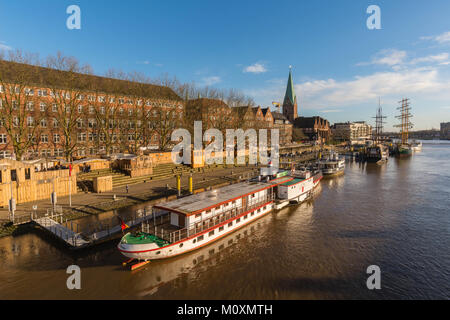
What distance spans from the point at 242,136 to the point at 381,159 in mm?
55414

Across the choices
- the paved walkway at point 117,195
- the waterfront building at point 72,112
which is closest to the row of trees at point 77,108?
the waterfront building at point 72,112

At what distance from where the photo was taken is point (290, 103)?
497ft

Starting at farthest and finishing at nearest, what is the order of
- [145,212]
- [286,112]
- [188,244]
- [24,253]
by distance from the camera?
[286,112], [145,212], [188,244], [24,253]

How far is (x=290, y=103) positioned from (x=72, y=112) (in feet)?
437

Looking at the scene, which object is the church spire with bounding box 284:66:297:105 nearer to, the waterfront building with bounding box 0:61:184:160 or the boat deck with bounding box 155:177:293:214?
the waterfront building with bounding box 0:61:184:160

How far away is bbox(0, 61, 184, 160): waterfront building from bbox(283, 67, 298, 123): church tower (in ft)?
347

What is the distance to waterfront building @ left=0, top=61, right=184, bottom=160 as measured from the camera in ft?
125

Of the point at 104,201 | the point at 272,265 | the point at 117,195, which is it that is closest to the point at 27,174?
the point at 104,201

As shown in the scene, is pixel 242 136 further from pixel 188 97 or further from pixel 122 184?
pixel 122 184

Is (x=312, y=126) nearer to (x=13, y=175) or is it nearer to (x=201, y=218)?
(x=201, y=218)

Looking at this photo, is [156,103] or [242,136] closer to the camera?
[156,103]

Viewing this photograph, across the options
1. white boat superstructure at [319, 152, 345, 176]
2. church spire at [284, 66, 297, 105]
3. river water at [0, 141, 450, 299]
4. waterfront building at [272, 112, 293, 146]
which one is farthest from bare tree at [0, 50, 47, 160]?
church spire at [284, 66, 297, 105]
